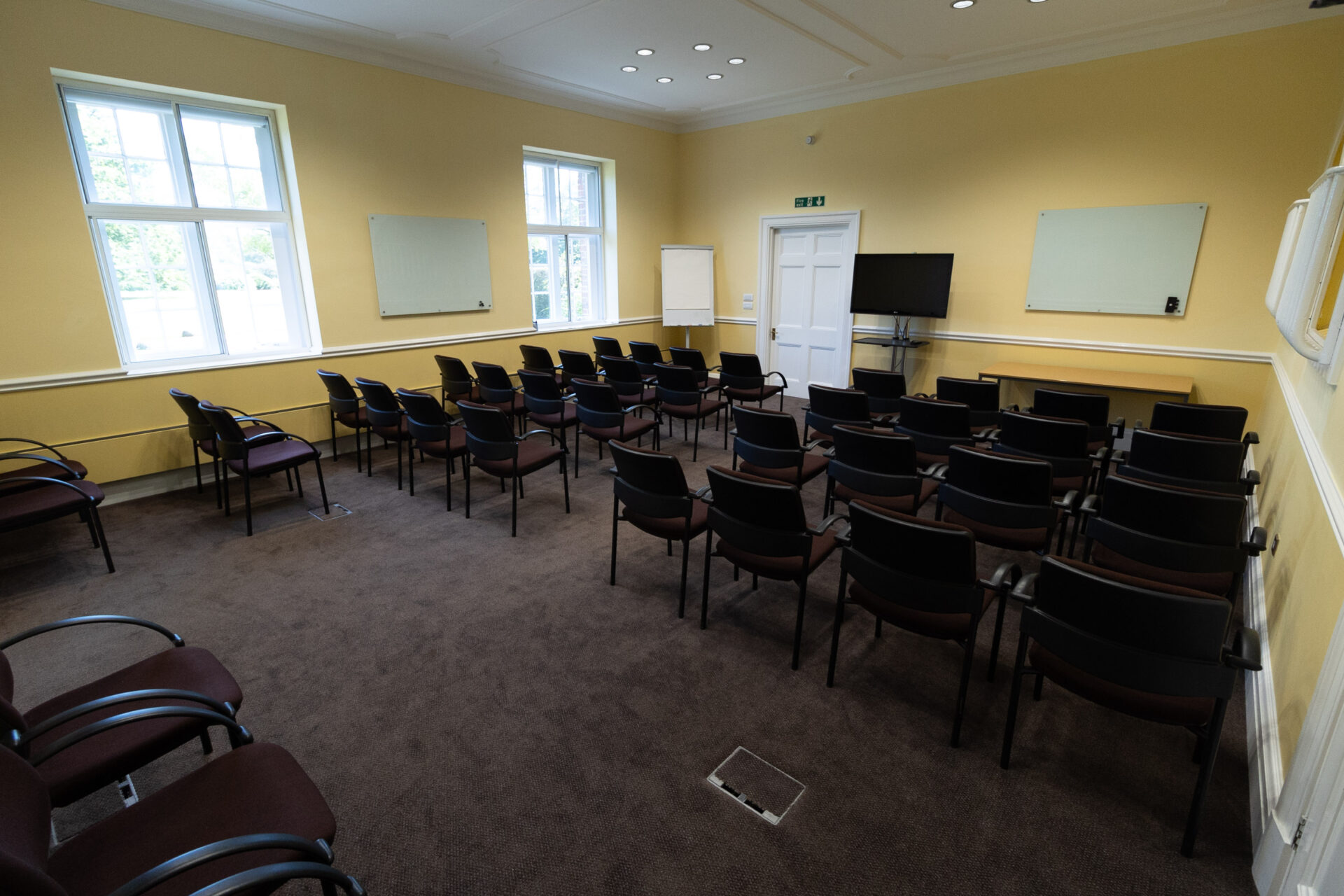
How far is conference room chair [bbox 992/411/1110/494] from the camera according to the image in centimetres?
330

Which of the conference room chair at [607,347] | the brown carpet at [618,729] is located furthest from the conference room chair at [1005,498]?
the conference room chair at [607,347]

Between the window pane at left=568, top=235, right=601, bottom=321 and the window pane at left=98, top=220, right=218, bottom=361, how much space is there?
3888mm

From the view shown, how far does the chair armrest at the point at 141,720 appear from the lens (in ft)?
4.28

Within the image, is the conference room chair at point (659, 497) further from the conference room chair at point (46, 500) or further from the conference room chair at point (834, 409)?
the conference room chair at point (46, 500)

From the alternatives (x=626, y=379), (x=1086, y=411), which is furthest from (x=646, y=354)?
(x=1086, y=411)

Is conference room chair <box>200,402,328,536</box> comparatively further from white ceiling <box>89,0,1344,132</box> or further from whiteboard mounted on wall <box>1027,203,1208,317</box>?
whiteboard mounted on wall <box>1027,203,1208,317</box>

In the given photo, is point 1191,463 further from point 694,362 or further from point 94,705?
point 94,705

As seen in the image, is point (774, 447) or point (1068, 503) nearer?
point (1068, 503)

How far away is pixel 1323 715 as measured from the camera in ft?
4.86

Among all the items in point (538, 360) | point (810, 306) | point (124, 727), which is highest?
point (810, 306)

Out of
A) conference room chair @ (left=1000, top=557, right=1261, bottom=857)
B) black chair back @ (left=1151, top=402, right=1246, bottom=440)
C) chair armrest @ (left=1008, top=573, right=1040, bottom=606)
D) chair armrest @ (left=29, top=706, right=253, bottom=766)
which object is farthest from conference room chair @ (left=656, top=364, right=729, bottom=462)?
chair armrest @ (left=29, top=706, right=253, bottom=766)

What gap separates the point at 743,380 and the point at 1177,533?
380 cm

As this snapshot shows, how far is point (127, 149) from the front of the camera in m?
4.34

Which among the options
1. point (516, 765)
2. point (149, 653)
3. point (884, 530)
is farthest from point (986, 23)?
point (149, 653)
